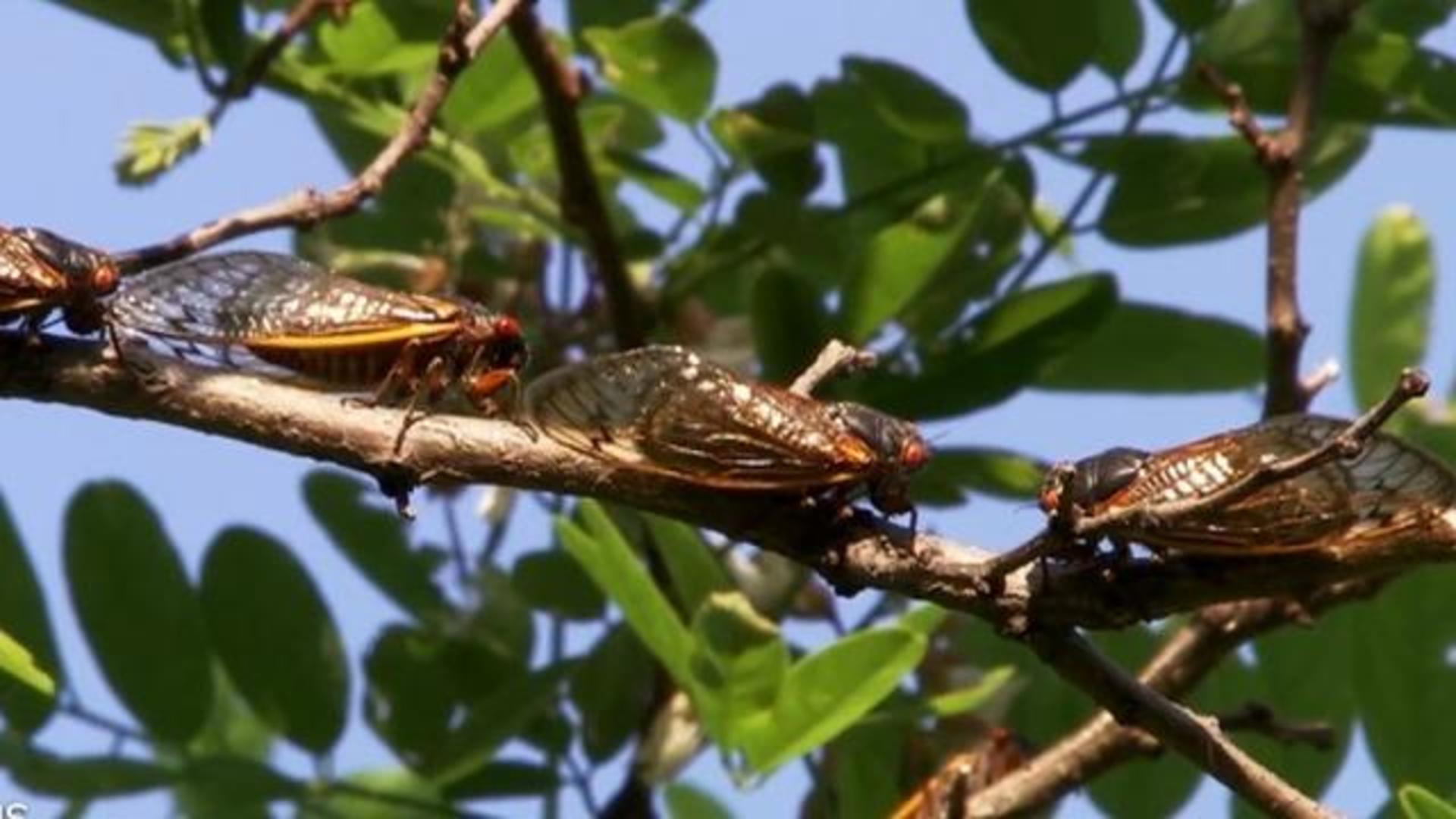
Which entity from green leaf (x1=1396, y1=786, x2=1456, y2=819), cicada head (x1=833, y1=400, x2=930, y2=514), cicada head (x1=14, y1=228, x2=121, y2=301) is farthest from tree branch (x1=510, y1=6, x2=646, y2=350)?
green leaf (x1=1396, y1=786, x2=1456, y2=819)

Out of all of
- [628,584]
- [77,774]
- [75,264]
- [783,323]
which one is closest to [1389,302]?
[783,323]

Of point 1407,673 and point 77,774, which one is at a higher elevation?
point 77,774

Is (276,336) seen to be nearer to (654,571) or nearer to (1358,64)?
(654,571)

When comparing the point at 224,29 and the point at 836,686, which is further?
the point at 224,29

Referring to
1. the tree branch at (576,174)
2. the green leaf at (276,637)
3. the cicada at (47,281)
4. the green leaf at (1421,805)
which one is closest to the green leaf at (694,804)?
the green leaf at (276,637)

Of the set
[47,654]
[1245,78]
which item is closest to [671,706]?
[47,654]

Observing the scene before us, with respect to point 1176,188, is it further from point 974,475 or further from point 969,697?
point 969,697
